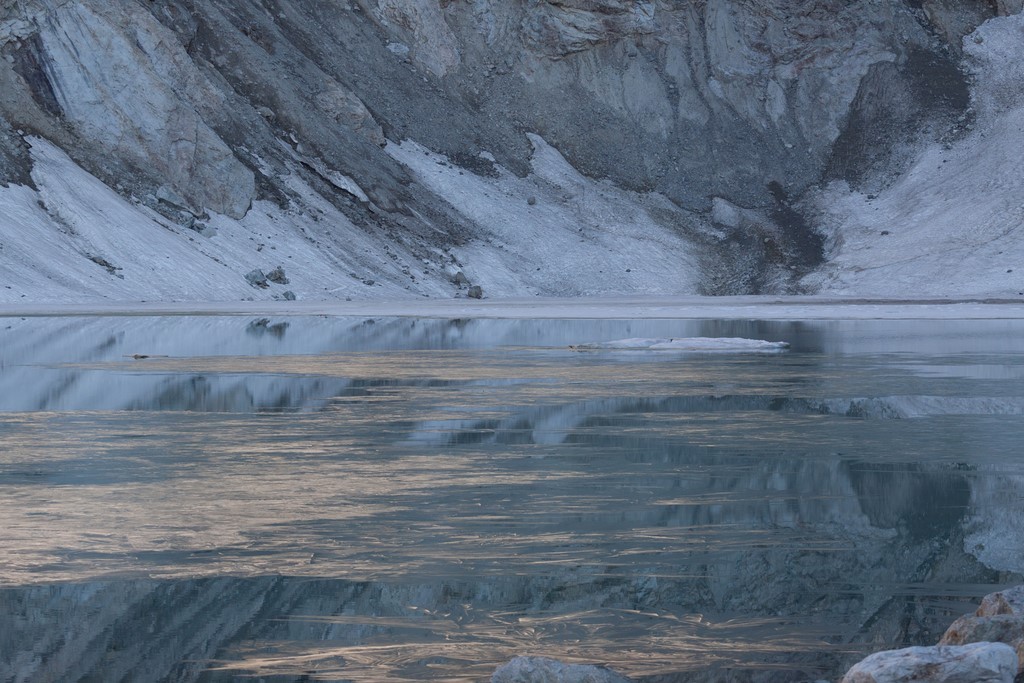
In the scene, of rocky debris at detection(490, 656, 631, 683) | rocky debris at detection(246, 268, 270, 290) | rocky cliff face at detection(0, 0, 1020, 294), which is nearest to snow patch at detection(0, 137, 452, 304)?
rocky debris at detection(246, 268, 270, 290)

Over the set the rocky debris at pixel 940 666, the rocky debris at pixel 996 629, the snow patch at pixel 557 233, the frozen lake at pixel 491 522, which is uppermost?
the snow patch at pixel 557 233

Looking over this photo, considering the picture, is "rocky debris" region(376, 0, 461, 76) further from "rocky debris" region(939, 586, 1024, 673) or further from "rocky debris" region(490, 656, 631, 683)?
"rocky debris" region(490, 656, 631, 683)

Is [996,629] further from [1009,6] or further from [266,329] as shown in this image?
[1009,6]

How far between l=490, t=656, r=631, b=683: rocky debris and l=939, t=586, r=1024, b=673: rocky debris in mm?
1626

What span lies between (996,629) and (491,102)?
7281 cm

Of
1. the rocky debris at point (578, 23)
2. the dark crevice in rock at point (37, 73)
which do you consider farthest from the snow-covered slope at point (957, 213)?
the dark crevice in rock at point (37, 73)

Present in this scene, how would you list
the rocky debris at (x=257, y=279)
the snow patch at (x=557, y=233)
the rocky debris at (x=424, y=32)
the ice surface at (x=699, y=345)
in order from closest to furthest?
the ice surface at (x=699, y=345)
the rocky debris at (x=257, y=279)
the snow patch at (x=557, y=233)
the rocky debris at (x=424, y=32)

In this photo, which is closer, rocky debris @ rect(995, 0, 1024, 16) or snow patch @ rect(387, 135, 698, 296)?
snow patch @ rect(387, 135, 698, 296)

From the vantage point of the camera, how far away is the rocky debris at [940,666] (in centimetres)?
559

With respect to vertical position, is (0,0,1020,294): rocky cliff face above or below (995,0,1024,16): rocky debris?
below

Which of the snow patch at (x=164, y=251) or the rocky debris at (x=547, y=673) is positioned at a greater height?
the snow patch at (x=164, y=251)

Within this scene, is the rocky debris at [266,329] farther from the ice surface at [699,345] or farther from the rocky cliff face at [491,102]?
the rocky cliff face at [491,102]

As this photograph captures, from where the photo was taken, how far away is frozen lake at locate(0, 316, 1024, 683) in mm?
6734

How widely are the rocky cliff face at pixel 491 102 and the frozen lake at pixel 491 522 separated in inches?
1715
